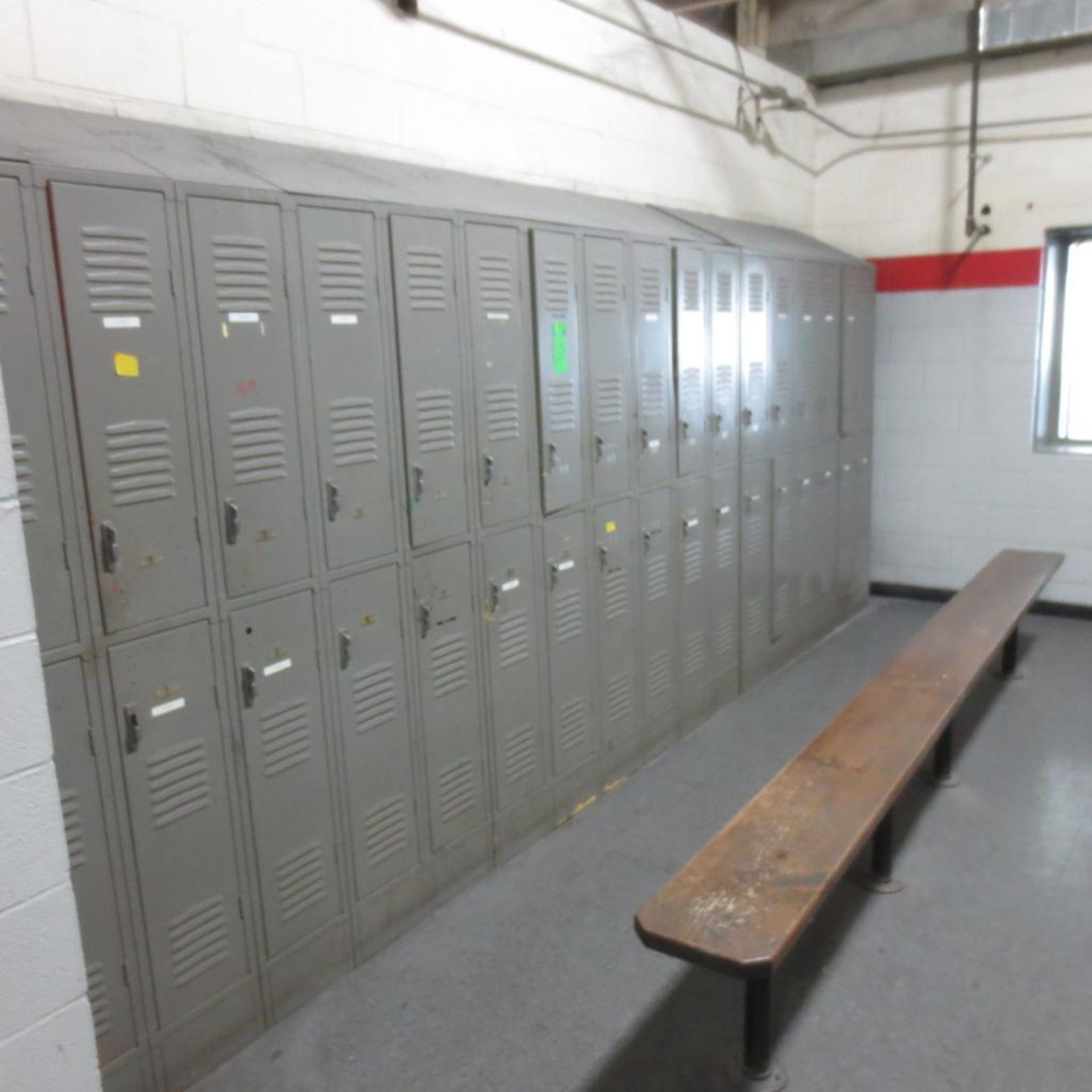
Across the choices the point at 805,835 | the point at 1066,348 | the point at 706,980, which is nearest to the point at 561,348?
the point at 805,835

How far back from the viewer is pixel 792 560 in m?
4.78

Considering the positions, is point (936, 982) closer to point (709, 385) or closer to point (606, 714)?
point (606, 714)

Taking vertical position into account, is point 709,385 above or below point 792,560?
above

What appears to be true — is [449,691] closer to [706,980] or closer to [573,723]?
[573,723]

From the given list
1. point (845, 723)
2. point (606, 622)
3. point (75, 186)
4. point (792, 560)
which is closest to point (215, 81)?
point (75, 186)

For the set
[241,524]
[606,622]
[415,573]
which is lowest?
[606,622]

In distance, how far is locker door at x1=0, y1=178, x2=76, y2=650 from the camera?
5.58ft

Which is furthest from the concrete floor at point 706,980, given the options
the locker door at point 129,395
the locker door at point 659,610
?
the locker door at point 129,395

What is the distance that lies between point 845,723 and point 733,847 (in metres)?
0.86

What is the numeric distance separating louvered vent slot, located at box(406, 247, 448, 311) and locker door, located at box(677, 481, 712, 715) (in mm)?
→ 1515

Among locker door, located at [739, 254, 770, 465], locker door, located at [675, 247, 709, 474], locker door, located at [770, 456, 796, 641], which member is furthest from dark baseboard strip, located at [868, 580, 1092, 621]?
locker door, located at [675, 247, 709, 474]

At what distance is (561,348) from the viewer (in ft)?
10.0

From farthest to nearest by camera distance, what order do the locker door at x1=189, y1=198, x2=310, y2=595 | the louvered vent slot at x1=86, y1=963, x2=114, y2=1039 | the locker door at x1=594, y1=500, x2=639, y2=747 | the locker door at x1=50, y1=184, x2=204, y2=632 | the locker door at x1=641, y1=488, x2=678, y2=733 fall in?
the locker door at x1=641, y1=488, x2=678, y2=733, the locker door at x1=594, y1=500, x2=639, y2=747, the locker door at x1=189, y1=198, x2=310, y2=595, the louvered vent slot at x1=86, y1=963, x2=114, y2=1039, the locker door at x1=50, y1=184, x2=204, y2=632

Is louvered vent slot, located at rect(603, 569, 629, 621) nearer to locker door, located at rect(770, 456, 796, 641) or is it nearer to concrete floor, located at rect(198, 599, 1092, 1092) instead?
concrete floor, located at rect(198, 599, 1092, 1092)
